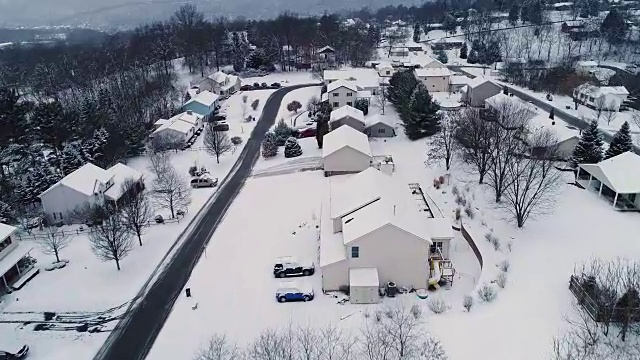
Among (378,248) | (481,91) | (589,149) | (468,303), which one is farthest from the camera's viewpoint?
(481,91)

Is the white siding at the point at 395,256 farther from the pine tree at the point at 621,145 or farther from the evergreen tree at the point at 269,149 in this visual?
the evergreen tree at the point at 269,149

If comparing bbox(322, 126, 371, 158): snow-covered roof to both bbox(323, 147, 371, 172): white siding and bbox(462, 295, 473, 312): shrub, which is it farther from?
bbox(462, 295, 473, 312): shrub

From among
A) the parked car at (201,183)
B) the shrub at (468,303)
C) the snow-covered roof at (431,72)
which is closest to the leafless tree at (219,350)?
the shrub at (468,303)

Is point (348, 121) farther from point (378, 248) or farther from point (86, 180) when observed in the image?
point (378, 248)

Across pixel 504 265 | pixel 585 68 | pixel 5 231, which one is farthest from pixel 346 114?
pixel 585 68

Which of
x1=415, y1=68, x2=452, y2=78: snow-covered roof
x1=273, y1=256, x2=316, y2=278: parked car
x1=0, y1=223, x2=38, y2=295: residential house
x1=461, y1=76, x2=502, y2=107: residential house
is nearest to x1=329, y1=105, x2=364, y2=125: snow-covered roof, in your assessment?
x1=461, y1=76, x2=502, y2=107: residential house
